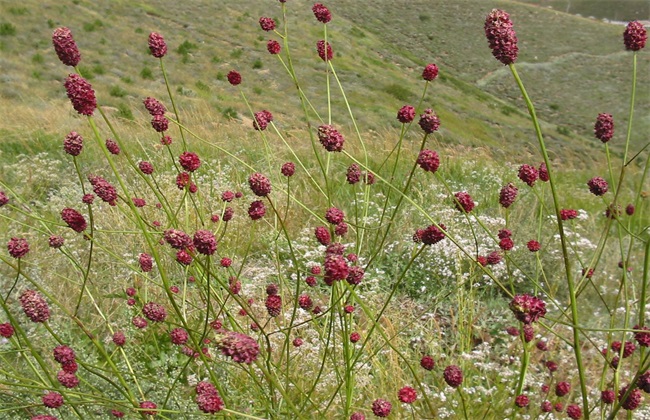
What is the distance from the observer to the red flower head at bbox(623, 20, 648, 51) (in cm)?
148

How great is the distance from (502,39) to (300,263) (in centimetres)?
244

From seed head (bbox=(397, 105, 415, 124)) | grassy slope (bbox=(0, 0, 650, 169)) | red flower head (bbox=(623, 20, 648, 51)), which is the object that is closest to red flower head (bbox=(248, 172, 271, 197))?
seed head (bbox=(397, 105, 415, 124))

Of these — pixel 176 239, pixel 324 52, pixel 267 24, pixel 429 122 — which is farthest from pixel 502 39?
pixel 267 24

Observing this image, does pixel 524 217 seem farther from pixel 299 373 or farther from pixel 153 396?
pixel 153 396

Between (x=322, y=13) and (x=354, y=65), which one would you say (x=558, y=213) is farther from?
(x=354, y=65)

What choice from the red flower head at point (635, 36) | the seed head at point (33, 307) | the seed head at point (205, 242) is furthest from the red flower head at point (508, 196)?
the seed head at point (33, 307)

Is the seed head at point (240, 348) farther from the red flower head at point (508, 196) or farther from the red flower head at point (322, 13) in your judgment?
the red flower head at point (322, 13)

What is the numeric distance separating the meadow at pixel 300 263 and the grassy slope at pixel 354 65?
45 centimetres

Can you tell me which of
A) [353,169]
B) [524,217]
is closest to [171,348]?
[353,169]

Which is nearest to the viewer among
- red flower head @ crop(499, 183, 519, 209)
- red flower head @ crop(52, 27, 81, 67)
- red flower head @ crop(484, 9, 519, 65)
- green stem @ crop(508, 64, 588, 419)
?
green stem @ crop(508, 64, 588, 419)

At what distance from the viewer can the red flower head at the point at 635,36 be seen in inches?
58.1

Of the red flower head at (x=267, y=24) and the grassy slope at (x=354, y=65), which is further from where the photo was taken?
the grassy slope at (x=354, y=65)

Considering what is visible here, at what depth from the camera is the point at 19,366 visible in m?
2.39

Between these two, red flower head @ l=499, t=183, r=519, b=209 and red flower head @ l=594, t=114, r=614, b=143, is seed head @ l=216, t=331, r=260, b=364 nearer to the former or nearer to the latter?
red flower head @ l=499, t=183, r=519, b=209
